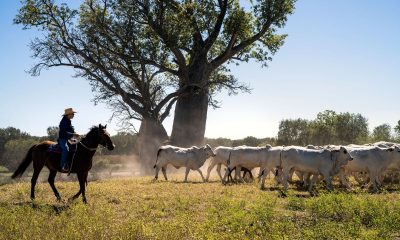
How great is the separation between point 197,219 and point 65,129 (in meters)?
5.48

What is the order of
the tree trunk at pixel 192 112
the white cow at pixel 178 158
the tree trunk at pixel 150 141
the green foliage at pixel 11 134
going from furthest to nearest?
the green foliage at pixel 11 134 < the tree trunk at pixel 150 141 < the tree trunk at pixel 192 112 < the white cow at pixel 178 158

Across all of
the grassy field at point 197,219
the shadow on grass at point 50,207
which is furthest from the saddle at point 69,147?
the shadow on grass at point 50,207

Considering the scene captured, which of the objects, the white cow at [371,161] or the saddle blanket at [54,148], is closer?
the saddle blanket at [54,148]

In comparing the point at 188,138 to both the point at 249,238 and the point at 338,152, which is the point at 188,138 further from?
the point at 249,238

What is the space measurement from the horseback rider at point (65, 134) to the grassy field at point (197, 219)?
1288 millimetres

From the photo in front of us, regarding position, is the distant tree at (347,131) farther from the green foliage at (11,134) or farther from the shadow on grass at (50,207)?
the green foliage at (11,134)

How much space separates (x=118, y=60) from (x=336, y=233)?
24728 mm

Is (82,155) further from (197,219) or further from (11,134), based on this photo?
(11,134)

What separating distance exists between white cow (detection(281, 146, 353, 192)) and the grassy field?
2.88 meters

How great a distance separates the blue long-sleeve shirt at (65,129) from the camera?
14.1m

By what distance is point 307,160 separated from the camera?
1722cm

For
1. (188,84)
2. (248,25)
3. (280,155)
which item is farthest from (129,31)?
(280,155)

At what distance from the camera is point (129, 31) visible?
3011 centimetres

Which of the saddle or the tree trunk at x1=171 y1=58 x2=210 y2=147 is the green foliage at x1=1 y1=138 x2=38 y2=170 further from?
the saddle
